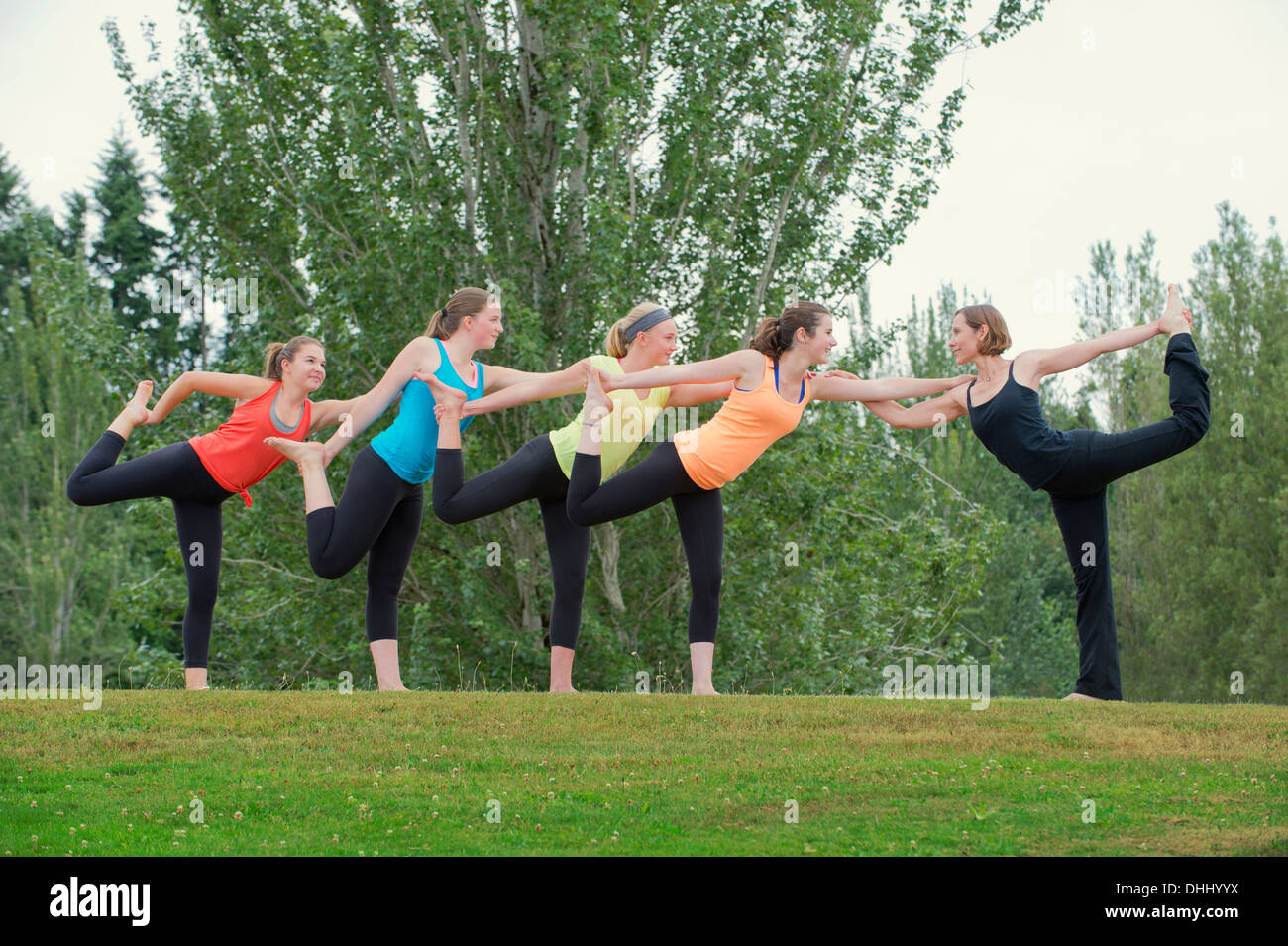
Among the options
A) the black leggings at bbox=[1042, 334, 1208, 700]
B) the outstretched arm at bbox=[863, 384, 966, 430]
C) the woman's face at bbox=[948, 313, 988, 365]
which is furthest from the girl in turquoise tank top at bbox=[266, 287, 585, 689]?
the black leggings at bbox=[1042, 334, 1208, 700]

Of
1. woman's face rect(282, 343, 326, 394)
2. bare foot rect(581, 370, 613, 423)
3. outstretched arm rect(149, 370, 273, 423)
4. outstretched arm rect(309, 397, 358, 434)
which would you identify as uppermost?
woman's face rect(282, 343, 326, 394)

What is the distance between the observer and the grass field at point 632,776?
17.9 feet

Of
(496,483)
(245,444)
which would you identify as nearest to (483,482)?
(496,483)

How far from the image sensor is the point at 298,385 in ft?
29.5

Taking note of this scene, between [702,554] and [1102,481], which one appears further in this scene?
[702,554]

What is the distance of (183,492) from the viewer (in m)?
8.94

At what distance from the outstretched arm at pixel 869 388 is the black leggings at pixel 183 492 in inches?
175

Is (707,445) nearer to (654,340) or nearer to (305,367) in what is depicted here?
(654,340)

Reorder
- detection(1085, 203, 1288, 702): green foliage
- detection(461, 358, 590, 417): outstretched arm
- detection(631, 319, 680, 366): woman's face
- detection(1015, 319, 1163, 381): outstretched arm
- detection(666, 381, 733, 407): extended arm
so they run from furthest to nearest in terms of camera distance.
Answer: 1. detection(1085, 203, 1288, 702): green foliage
2. detection(666, 381, 733, 407): extended arm
3. detection(631, 319, 680, 366): woman's face
4. detection(461, 358, 590, 417): outstretched arm
5. detection(1015, 319, 1163, 381): outstretched arm

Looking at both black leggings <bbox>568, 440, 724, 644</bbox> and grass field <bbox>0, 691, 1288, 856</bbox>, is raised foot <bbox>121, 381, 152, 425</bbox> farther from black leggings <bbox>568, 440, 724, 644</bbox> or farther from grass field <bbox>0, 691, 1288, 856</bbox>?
black leggings <bbox>568, 440, 724, 644</bbox>

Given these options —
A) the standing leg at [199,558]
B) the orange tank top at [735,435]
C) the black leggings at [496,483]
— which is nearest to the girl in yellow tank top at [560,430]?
the black leggings at [496,483]

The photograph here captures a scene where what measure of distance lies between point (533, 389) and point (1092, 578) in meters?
4.05

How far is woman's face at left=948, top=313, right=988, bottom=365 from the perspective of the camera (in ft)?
27.8
